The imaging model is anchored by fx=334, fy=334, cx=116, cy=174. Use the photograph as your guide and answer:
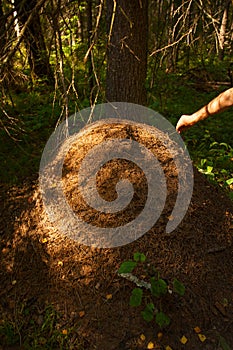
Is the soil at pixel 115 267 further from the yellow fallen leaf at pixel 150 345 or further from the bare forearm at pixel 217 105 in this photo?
the bare forearm at pixel 217 105

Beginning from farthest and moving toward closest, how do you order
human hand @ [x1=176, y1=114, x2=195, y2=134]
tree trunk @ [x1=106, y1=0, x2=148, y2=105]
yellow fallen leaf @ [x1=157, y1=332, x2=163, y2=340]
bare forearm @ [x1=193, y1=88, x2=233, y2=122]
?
1. tree trunk @ [x1=106, y1=0, x2=148, y2=105]
2. human hand @ [x1=176, y1=114, x2=195, y2=134]
3. bare forearm @ [x1=193, y1=88, x2=233, y2=122]
4. yellow fallen leaf @ [x1=157, y1=332, x2=163, y2=340]

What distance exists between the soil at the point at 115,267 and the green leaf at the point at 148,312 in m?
0.11

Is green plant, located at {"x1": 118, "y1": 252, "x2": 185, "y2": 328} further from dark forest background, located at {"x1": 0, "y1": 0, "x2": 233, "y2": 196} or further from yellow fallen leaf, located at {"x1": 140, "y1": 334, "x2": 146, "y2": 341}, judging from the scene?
dark forest background, located at {"x1": 0, "y1": 0, "x2": 233, "y2": 196}

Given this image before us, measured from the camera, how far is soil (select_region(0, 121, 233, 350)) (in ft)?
7.66

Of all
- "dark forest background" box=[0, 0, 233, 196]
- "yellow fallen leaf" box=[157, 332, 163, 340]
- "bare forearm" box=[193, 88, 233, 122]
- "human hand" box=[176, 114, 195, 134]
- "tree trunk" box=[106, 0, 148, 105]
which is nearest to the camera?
"yellow fallen leaf" box=[157, 332, 163, 340]

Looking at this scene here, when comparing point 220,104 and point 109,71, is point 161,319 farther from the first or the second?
point 109,71

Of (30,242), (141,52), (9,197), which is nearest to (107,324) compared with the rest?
(30,242)

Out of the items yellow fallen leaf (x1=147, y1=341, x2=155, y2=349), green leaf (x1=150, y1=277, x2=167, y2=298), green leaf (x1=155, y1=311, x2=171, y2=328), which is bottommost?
yellow fallen leaf (x1=147, y1=341, x2=155, y2=349)

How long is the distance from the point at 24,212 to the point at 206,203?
1.66 m

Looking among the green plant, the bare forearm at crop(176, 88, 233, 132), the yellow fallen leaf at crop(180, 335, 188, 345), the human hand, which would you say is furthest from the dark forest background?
the yellow fallen leaf at crop(180, 335, 188, 345)

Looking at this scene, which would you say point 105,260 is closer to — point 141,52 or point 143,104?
point 143,104

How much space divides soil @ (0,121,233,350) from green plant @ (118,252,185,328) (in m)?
0.04

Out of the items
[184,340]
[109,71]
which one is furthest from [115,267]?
[109,71]

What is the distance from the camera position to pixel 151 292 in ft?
7.66
